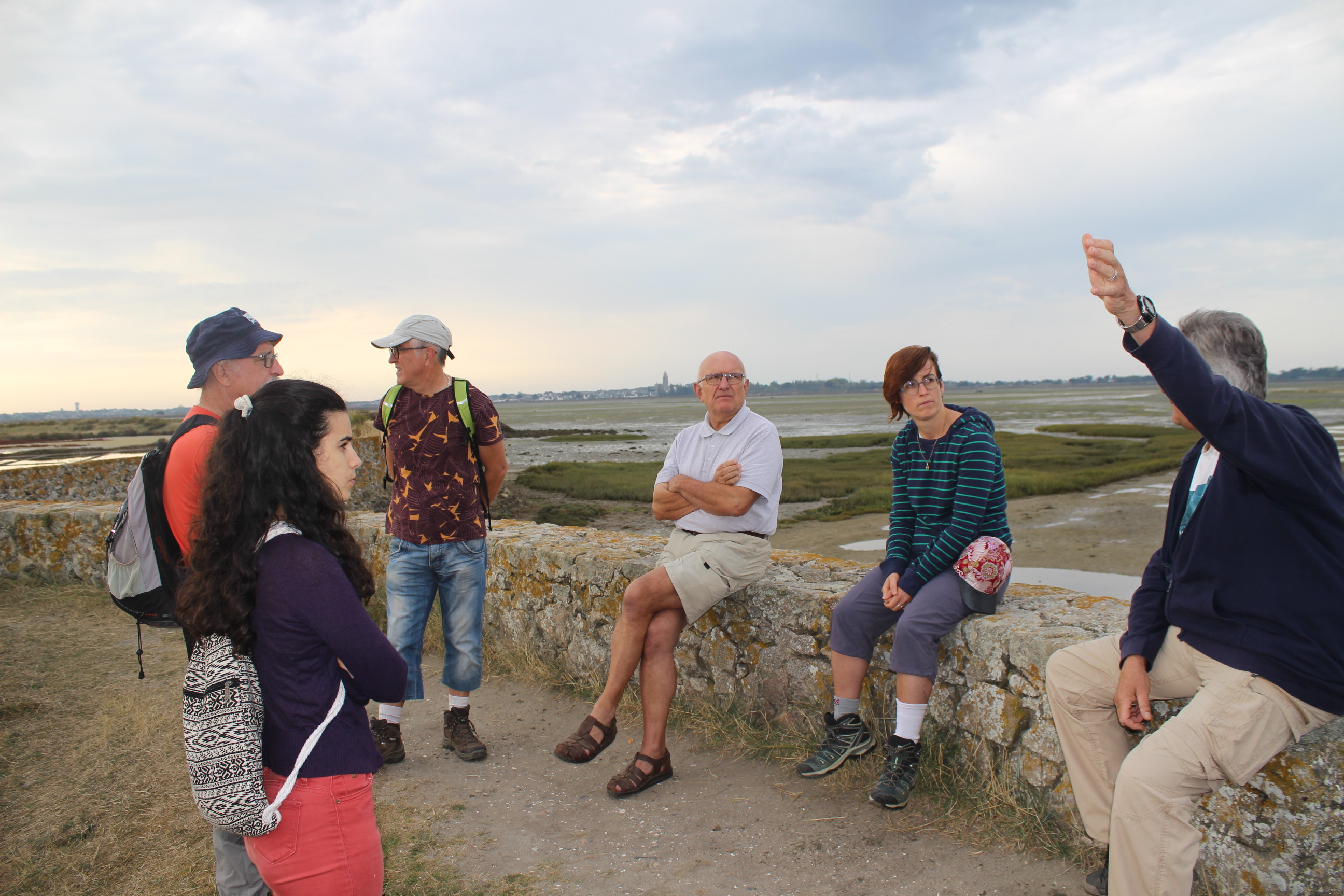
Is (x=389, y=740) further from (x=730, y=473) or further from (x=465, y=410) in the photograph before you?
(x=730, y=473)

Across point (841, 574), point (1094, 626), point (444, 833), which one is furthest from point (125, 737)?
point (1094, 626)

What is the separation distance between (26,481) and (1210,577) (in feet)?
43.1

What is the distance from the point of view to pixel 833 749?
2.89m

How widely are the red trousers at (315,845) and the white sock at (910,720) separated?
1.86 m

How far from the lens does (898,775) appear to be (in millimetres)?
2664

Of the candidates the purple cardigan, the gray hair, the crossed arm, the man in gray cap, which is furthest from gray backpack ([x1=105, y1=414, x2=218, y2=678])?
the gray hair

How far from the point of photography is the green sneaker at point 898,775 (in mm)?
2635

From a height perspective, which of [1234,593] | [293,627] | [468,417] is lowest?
[1234,593]

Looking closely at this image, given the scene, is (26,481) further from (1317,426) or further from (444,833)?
(1317,426)

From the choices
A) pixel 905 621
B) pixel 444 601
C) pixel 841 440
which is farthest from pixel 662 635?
pixel 841 440

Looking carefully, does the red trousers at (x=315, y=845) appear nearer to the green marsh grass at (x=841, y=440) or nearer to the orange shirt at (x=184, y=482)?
the orange shirt at (x=184, y=482)

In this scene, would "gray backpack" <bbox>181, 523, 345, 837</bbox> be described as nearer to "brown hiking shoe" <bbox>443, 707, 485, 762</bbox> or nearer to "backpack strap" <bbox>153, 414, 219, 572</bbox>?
"backpack strap" <bbox>153, 414, 219, 572</bbox>

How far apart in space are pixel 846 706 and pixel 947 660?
436mm

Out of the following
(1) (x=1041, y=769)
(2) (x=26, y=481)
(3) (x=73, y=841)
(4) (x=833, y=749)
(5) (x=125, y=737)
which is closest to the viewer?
(1) (x=1041, y=769)
